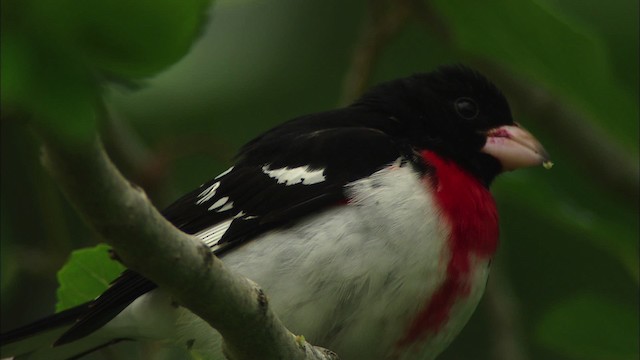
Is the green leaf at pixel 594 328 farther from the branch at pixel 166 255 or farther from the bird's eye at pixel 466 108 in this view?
the branch at pixel 166 255

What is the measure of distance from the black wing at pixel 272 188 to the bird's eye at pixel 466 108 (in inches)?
15.7

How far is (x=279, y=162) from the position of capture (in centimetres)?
283

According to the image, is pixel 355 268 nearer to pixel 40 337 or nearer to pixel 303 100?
pixel 40 337

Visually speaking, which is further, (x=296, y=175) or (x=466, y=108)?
(x=466, y=108)

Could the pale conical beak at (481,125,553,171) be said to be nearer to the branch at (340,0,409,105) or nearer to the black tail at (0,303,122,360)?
the branch at (340,0,409,105)

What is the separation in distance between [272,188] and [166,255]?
3.89 ft

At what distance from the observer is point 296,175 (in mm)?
2750

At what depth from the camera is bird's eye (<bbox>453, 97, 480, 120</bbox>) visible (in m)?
3.17

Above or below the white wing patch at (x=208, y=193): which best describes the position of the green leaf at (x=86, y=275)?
below

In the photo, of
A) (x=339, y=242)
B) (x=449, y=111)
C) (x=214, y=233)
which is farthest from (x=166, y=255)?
(x=449, y=111)

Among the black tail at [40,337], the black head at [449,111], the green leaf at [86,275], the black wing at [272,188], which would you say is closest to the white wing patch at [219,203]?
the black wing at [272,188]

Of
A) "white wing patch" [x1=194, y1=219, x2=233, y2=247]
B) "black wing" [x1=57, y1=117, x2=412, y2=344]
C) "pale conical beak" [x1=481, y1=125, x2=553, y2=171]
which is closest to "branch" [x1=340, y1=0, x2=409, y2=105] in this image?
"pale conical beak" [x1=481, y1=125, x2=553, y2=171]

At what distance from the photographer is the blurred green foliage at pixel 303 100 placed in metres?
0.93

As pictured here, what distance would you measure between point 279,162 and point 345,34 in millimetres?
2254
